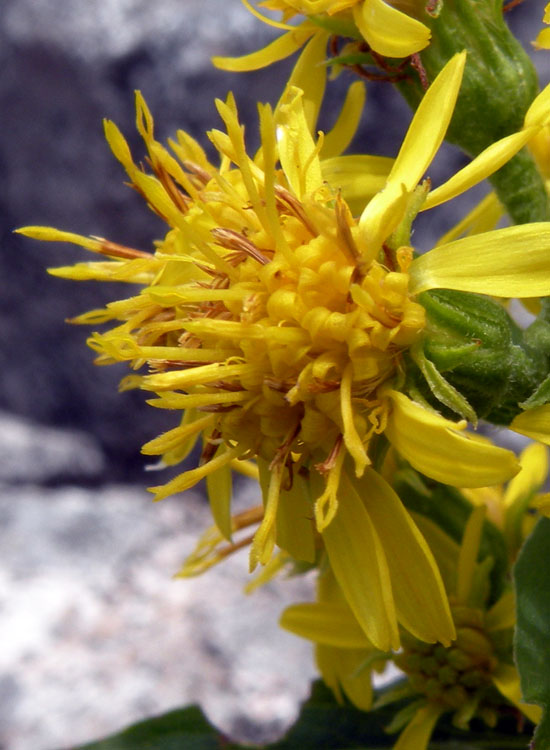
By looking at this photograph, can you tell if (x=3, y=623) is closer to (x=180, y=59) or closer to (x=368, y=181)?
(x=180, y=59)

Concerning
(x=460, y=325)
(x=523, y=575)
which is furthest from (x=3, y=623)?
(x=460, y=325)

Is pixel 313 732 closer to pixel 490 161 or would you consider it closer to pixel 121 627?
pixel 490 161

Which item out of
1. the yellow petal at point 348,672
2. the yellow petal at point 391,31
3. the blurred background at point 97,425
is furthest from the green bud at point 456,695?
the blurred background at point 97,425

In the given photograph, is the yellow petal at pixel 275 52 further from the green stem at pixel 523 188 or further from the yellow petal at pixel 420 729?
the yellow petal at pixel 420 729

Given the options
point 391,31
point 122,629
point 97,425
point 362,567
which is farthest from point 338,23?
point 97,425

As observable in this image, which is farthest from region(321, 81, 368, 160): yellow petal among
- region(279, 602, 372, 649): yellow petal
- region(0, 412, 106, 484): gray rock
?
region(0, 412, 106, 484): gray rock

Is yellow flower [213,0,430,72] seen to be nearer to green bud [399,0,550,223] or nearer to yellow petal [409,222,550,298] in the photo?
green bud [399,0,550,223]

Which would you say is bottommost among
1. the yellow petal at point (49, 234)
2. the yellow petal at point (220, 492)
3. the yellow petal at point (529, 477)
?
the yellow petal at point (220, 492)
